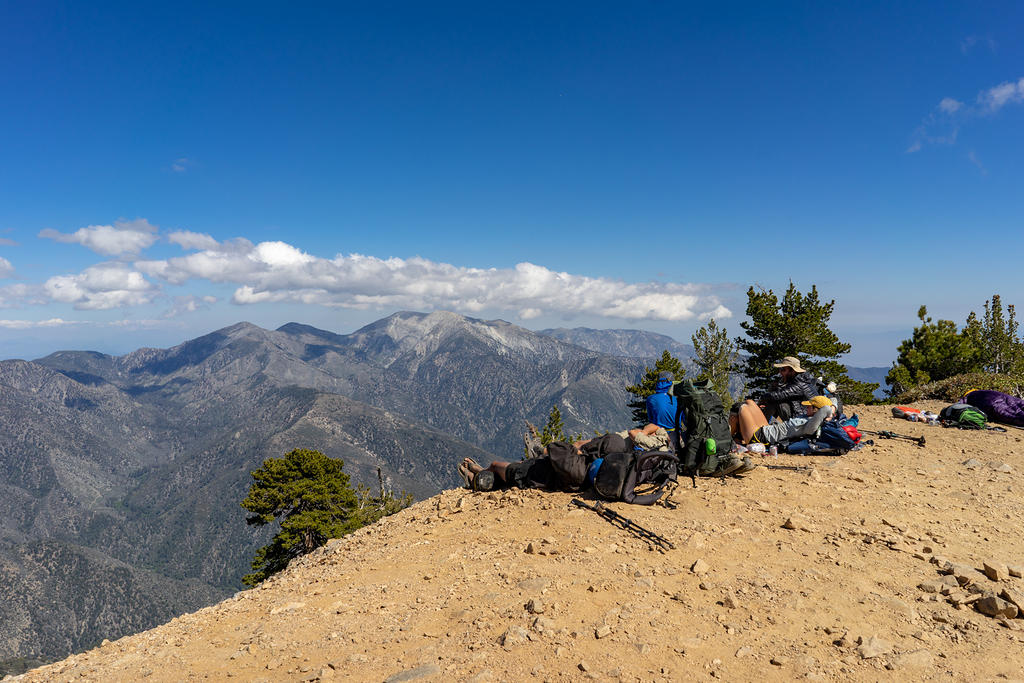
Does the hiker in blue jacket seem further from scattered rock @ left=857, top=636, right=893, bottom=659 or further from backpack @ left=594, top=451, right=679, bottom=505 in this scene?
scattered rock @ left=857, top=636, right=893, bottom=659

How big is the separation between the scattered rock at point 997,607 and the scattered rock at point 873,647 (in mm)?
1537

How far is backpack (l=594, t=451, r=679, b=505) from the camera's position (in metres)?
8.82

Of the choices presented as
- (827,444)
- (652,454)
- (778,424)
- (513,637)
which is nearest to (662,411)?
(652,454)

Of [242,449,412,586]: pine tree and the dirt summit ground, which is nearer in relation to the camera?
the dirt summit ground

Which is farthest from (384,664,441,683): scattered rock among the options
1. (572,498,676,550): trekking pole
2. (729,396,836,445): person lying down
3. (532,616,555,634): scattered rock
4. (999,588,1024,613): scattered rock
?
(729,396,836,445): person lying down

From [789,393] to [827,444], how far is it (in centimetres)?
149

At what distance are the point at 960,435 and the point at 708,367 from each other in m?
21.6

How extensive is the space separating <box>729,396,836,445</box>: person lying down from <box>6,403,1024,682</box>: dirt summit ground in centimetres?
202

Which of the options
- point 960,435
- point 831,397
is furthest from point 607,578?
point 960,435

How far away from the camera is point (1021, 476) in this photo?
1030 cm

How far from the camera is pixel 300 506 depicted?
36.0 m

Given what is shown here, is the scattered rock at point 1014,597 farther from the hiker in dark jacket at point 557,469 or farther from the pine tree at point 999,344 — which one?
the pine tree at point 999,344

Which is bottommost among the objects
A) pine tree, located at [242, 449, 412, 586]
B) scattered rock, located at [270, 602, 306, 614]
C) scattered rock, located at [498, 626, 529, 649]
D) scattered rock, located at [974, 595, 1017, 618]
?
pine tree, located at [242, 449, 412, 586]

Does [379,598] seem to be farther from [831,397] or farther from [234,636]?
[831,397]
